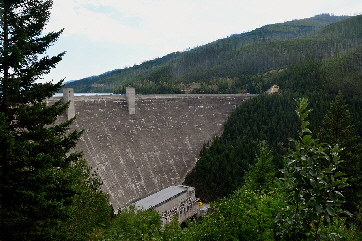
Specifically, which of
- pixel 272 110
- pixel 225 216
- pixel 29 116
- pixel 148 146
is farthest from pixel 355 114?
pixel 29 116

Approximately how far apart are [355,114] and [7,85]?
47554 mm

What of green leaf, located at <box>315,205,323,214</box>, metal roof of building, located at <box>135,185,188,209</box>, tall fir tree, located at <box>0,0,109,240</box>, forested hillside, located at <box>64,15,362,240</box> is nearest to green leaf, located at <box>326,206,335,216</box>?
forested hillside, located at <box>64,15,362,240</box>

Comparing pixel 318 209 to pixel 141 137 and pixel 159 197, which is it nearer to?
pixel 159 197

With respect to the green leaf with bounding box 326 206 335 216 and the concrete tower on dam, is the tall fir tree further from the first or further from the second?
the concrete tower on dam

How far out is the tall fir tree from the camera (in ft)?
37.3

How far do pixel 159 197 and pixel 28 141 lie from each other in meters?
22.7

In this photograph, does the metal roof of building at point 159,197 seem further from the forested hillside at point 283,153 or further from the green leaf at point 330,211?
the green leaf at point 330,211

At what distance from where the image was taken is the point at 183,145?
44.5m

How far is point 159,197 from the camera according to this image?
109 ft

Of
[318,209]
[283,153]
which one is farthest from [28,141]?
[283,153]

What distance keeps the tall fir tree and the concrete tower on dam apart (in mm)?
18386

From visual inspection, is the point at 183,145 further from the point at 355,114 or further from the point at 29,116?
the point at 29,116

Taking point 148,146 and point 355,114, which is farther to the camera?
point 355,114

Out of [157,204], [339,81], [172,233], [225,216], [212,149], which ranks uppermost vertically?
[339,81]
